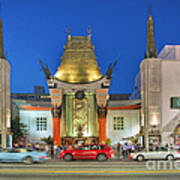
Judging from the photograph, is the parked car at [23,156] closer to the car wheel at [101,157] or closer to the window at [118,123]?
the car wheel at [101,157]

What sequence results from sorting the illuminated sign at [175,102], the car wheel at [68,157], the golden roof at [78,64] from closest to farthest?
the car wheel at [68,157], the illuminated sign at [175,102], the golden roof at [78,64]

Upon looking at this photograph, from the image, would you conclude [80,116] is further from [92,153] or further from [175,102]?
[92,153]

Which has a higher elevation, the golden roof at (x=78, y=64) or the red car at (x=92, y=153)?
the golden roof at (x=78, y=64)

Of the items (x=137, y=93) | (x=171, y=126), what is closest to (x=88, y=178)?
(x=171, y=126)

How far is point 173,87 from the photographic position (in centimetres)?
3806

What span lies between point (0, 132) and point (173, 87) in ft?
67.2

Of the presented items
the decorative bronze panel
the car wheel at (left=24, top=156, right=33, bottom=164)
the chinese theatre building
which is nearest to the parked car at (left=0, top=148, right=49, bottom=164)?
the car wheel at (left=24, top=156, right=33, bottom=164)

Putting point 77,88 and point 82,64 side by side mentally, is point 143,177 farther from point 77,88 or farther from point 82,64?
point 82,64

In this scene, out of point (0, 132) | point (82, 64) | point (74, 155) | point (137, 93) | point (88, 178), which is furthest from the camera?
point (137, 93)

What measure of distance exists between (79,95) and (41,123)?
8.38 m

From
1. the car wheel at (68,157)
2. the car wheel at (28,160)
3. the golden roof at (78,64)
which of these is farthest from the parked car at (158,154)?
the golden roof at (78,64)

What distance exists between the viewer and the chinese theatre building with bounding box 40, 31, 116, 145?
42812 millimetres

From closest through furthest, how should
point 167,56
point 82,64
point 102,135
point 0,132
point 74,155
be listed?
point 74,155 → point 0,132 → point 102,135 → point 82,64 → point 167,56

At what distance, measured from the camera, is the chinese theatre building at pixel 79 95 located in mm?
42812
